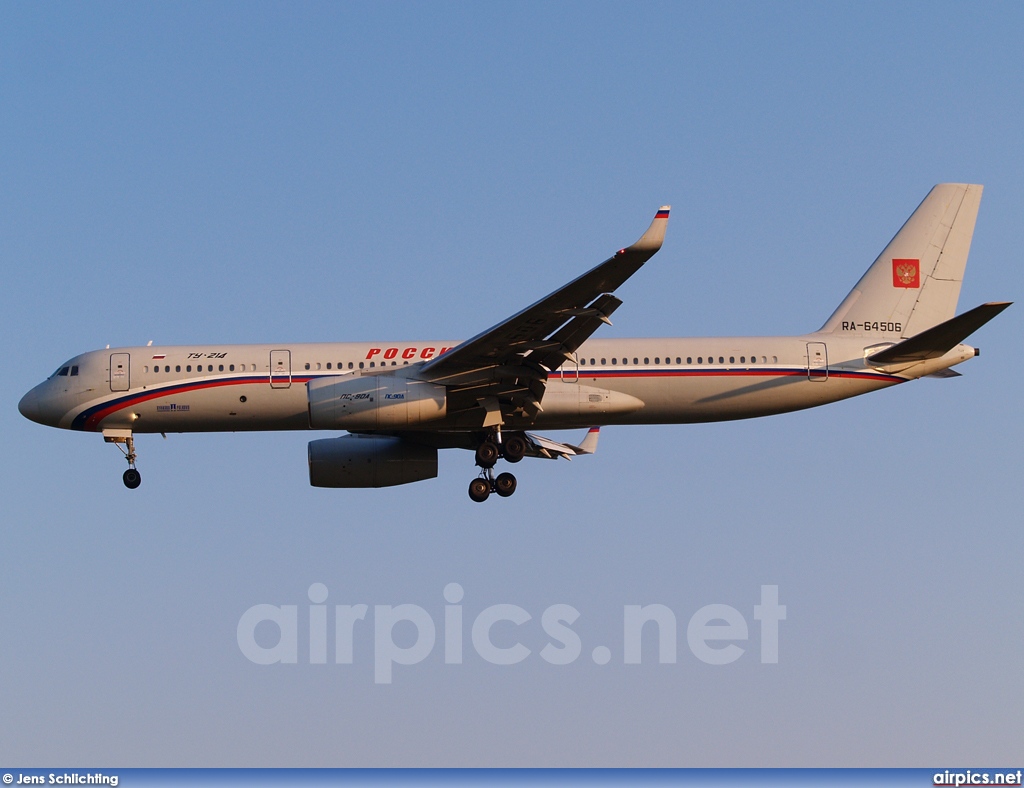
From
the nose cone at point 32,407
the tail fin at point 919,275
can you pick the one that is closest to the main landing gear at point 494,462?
the tail fin at point 919,275

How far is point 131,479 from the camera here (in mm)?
34906

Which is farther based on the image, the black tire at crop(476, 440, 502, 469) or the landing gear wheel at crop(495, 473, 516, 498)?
the landing gear wheel at crop(495, 473, 516, 498)

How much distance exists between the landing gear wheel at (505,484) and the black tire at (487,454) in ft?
1.49

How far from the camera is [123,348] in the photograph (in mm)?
35250

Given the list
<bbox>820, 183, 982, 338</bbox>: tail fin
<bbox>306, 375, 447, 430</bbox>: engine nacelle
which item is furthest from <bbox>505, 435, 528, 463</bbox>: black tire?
<bbox>820, 183, 982, 338</bbox>: tail fin

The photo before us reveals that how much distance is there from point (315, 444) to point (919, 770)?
16733mm

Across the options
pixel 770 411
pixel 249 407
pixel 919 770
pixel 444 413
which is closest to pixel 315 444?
pixel 249 407

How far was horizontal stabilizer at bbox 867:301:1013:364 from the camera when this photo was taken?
101 feet

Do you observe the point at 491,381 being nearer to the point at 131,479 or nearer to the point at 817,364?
the point at 817,364

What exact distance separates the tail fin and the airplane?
0.04 m

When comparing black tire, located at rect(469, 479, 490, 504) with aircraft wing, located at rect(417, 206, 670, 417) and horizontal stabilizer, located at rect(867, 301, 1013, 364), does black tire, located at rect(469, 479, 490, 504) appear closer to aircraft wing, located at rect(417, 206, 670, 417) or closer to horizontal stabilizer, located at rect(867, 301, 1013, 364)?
aircraft wing, located at rect(417, 206, 670, 417)

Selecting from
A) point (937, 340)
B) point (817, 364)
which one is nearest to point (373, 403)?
point (817, 364)

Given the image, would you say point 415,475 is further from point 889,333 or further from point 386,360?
point 889,333

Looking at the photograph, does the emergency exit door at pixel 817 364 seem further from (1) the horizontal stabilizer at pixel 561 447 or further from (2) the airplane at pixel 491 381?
(1) the horizontal stabilizer at pixel 561 447
